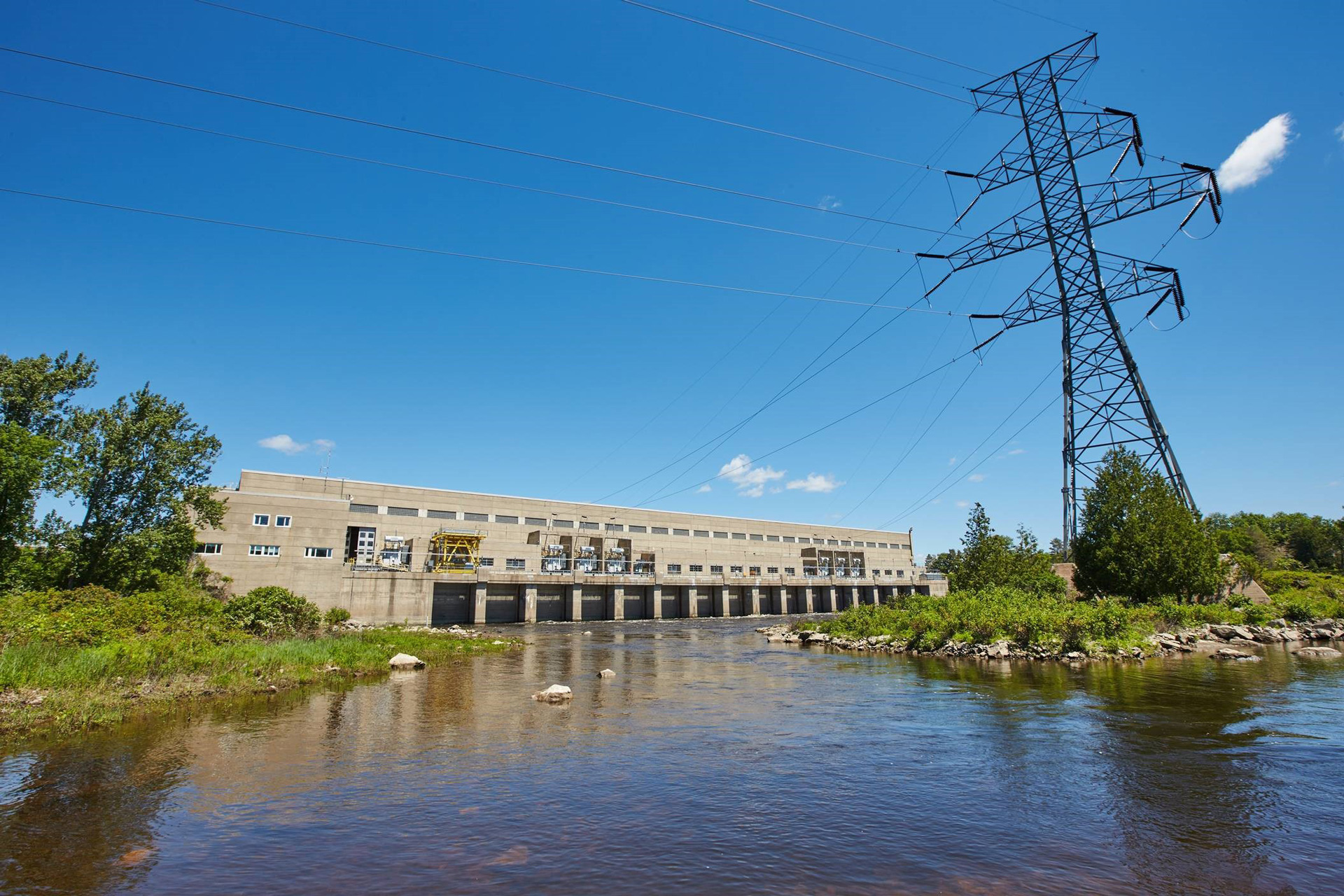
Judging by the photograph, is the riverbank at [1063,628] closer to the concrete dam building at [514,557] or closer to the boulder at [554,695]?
the boulder at [554,695]

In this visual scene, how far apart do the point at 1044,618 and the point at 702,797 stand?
2363 centimetres

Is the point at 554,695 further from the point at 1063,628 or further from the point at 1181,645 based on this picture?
the point at 1181,645

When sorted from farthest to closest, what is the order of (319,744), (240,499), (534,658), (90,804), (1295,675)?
(240,499) → (534,658) → (1295,675) → (319,744) → (90,804)

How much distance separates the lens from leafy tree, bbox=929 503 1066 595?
131ft

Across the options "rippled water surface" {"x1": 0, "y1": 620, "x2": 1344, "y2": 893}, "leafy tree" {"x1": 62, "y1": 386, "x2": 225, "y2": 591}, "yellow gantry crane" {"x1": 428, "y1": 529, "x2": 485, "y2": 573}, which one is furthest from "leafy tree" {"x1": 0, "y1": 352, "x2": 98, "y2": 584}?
"yellow gantry crane" {"x1": 428, "y1": 529, "x2": 485, "y2": 573}

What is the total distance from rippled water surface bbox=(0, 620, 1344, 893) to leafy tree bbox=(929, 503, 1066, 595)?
21234 millimetres

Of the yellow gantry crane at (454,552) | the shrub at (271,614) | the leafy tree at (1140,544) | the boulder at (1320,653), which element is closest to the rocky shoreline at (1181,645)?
the boulder at (1320,653)

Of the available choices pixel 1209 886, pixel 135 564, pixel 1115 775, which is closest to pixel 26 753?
pixel 1209 886

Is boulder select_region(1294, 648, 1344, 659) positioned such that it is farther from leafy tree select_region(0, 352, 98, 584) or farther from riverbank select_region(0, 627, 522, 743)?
leafy tree select_region(0, 352, 98, 584)

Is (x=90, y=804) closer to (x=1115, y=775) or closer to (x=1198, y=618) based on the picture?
(x=1115, y=775)

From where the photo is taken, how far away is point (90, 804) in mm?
9469

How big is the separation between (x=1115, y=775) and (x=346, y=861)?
38.5ft

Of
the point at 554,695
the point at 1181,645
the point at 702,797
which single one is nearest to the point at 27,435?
the point at 554,695

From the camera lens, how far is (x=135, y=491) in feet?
130
